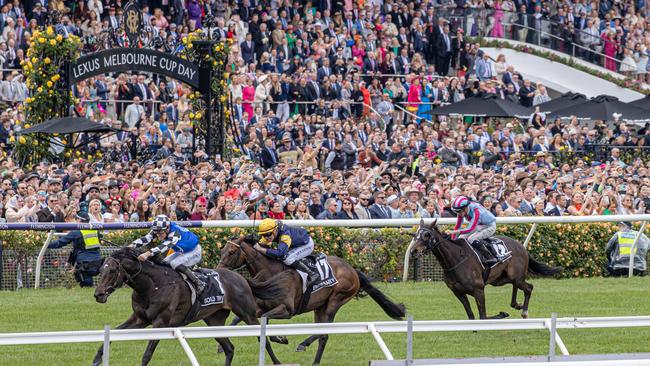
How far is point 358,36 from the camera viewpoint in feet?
87.7

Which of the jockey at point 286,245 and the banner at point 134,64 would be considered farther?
the banner at point 134,64

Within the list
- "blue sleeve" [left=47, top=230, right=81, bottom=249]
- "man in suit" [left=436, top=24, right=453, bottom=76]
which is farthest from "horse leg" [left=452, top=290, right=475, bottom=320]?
"man in suit" [left=436, top=24, right=453, bottom=76]

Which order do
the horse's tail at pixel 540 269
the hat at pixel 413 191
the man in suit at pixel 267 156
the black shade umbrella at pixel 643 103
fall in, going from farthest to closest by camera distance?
1. the black shade umbrella at pixel 643 103
2. the man in suit at pixel 267 156
3. the hat at pixel 413 191
4. the horse's tail at pixel 540 269

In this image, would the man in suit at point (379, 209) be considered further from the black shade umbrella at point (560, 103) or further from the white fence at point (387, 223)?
the black shade umbrella at point (560, 103)

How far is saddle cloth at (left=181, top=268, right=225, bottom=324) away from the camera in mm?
10461

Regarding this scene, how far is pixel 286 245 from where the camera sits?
37.2 ft

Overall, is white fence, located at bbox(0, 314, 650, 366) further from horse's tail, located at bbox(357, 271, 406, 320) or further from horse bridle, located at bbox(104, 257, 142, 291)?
horse's tail, located at bbox(357, 271, 406, 320)

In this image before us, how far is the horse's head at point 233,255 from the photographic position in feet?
37.7

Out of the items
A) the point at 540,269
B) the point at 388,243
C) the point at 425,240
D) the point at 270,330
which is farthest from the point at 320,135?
the point at 270,330

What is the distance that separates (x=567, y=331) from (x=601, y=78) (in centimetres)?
1957

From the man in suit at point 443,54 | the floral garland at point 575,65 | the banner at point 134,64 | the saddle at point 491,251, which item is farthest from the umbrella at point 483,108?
the saddle at point 491,251

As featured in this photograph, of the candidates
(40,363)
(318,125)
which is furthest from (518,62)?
(40,363)

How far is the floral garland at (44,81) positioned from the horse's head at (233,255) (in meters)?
8.86

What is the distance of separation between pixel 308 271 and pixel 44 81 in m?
9.62
